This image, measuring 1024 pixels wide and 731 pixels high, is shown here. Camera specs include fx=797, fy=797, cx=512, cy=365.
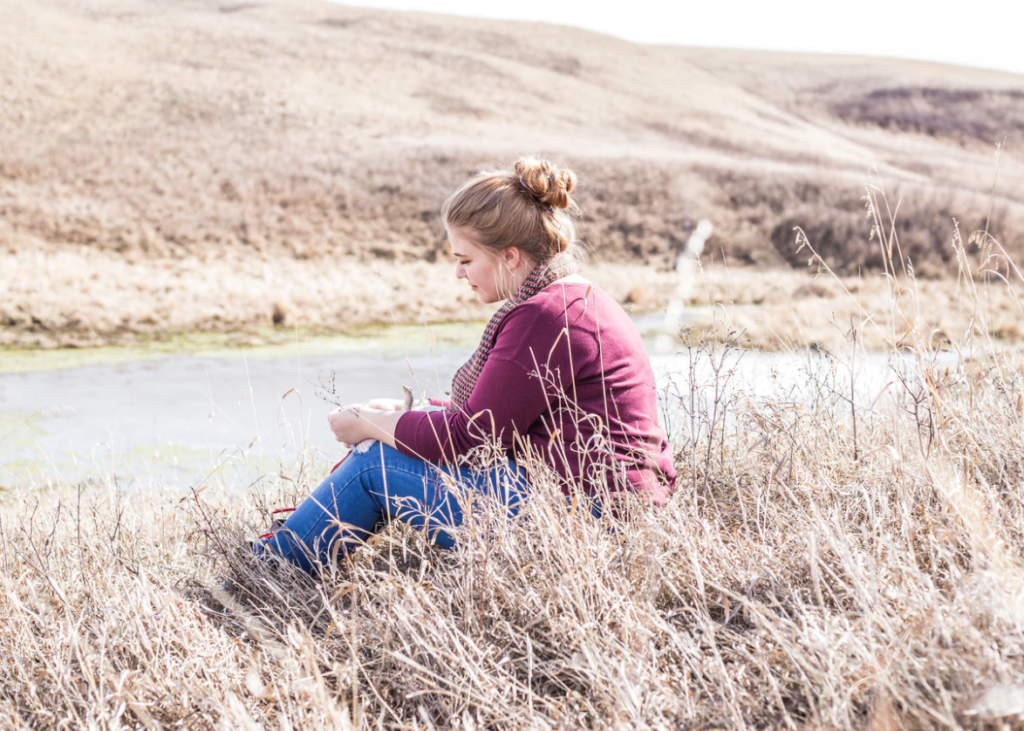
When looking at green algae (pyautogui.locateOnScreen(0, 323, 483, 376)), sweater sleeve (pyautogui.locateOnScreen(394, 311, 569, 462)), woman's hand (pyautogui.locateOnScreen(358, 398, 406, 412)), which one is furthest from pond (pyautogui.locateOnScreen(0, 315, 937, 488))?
sweater sleeve (pyautogui.locateOnScreen(394, 311, 569, 462))

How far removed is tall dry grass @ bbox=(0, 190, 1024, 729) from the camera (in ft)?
4.72

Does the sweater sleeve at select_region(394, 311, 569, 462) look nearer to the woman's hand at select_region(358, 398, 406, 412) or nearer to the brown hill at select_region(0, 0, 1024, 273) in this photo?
the woman's hand at select_region(358, 398, 406, 412)

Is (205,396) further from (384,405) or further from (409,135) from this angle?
(409,135)

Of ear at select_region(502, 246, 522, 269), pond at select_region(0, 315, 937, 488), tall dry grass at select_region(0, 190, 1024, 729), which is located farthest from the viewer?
pond at select_region(0, 315, 937, 488)

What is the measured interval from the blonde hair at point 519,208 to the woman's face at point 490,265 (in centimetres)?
2

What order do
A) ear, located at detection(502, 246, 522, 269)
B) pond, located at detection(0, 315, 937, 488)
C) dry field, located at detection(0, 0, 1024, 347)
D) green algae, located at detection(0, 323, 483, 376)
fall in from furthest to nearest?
dry field, located at detection(0, 0, 1024, 347) < green algae, located at detection(0, 323, 483, 376) < pond, located at detection(0, 315, 937, 488) < ear, located at detection(502, 246, 522, 269)

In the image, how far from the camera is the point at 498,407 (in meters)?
2.11

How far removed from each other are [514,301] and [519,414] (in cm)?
35

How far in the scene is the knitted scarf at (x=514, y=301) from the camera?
2.26 meters

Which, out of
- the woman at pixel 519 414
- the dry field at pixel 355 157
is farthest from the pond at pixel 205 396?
the dry field at pixel 355 157

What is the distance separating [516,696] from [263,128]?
28.1 meters

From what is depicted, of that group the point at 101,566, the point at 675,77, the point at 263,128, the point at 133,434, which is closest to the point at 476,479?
the point at 101,566

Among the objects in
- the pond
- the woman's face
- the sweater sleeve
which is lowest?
the pond

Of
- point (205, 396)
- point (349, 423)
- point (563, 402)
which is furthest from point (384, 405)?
point (205, 396)
